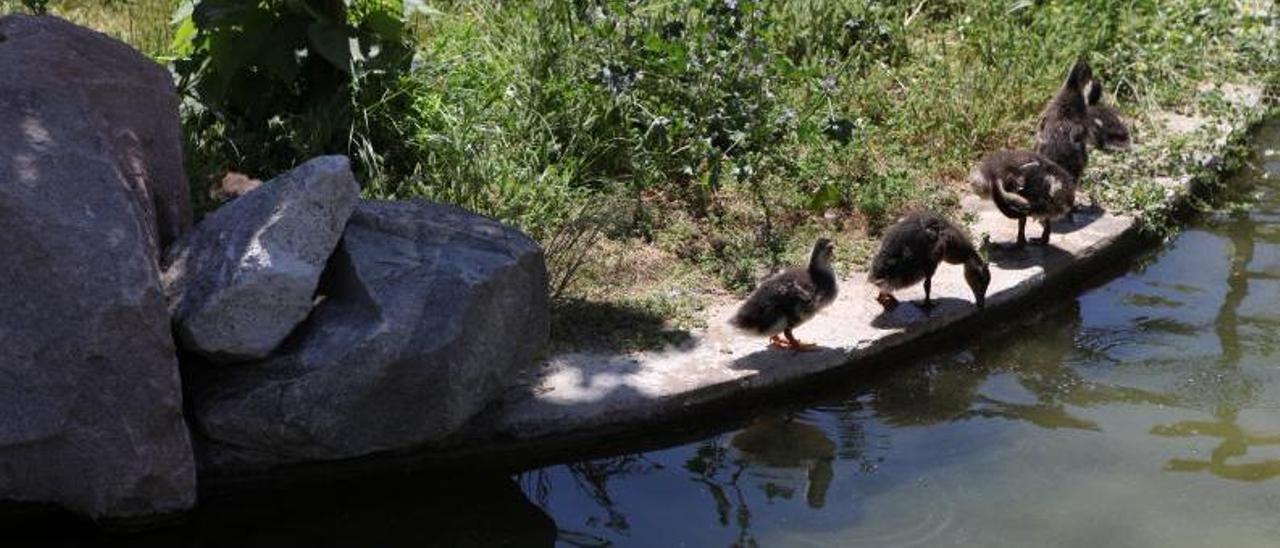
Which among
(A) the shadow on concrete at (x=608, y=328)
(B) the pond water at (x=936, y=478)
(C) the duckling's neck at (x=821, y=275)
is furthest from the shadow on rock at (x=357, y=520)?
(C) the duckling's neck at (x=821, y=275)

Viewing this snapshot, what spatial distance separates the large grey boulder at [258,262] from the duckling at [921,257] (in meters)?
2.56

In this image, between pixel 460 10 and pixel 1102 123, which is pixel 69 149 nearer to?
pixel 460 10

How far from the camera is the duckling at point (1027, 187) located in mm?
8164

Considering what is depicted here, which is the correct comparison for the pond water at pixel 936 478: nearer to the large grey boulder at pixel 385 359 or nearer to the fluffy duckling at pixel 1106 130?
the large grey boulder at pixel 385 359

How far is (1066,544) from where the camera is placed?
5.93 m

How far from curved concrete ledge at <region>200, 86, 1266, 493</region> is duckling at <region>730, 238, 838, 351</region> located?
10 centimetres

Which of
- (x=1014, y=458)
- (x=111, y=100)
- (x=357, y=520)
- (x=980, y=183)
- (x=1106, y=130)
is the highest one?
(x=111, y=100)

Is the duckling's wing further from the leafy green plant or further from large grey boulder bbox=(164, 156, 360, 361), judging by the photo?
the leafy green plant

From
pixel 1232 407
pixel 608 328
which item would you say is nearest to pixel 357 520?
pixel 608 328

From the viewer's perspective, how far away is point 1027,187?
8.18m

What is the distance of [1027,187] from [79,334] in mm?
4763

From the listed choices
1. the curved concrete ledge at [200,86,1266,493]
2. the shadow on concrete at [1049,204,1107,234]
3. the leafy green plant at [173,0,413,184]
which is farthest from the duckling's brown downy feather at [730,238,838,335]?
the leafy green plant at [173,0,413,184]

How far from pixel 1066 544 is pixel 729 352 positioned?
5.74 ft

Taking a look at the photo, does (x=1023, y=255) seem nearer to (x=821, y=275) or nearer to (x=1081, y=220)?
(x=1081, y=220)
